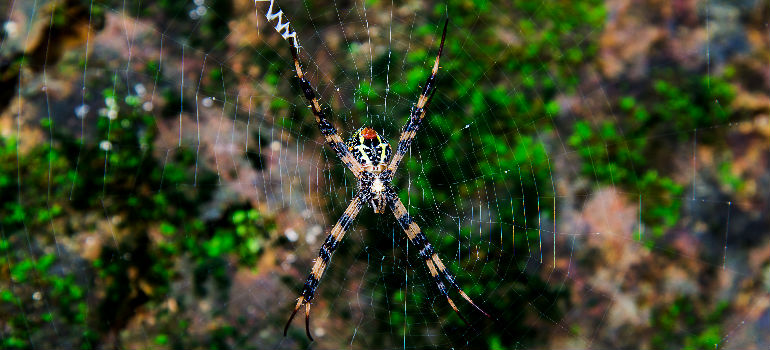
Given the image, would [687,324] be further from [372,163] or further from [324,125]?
[324,125]

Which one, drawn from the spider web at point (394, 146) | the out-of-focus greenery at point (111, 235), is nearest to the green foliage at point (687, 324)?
the spider web at point (394, 146)

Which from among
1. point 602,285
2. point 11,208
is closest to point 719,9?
point 602,285

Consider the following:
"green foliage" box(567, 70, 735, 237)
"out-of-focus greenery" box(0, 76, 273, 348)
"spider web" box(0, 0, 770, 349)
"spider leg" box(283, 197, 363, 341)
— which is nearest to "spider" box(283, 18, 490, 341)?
"spider leg" box(283, 197, 363, 341)

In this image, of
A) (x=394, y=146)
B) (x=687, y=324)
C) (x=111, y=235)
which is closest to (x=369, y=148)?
(x=394, y=146)

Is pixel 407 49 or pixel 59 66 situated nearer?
pixel 407 49

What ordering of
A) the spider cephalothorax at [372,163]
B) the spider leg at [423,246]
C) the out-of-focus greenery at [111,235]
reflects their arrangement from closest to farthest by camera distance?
the spider cephalothorax at [372,163]
the spider leg at [423,246]
the out-of-focus greenery at [111,235]

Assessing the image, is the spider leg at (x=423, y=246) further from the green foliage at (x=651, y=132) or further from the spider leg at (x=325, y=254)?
the green foliage at (x=651, y=132)

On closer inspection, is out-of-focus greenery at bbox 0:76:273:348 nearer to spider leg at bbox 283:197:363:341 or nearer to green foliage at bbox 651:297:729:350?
spider leg at bbox 283:197:363:341

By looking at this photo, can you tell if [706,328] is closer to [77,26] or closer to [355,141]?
[355,141]
